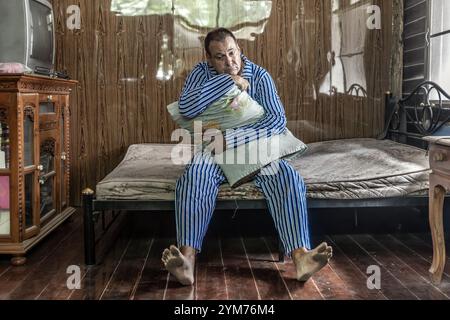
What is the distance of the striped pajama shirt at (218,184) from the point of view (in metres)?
2.69

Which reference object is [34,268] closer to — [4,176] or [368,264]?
[4,176]

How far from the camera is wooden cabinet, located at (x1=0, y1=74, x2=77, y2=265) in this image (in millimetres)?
2830

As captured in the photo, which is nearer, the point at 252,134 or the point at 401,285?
the point at 401,285

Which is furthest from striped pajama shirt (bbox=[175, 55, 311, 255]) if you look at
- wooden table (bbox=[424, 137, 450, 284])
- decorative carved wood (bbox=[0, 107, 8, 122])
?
decorative carved wood (bbox=[0, 107, 8, 122])

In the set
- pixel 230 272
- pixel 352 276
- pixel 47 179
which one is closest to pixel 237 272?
pixel 230 272

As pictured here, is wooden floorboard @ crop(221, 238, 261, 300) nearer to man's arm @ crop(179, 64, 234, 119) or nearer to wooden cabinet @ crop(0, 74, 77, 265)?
man's arm @ crop(179, 64, 234, 119)

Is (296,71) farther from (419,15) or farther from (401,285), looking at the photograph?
(401,285)

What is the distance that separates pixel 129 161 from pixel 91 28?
122cm

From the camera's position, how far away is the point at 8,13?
3.16 meters

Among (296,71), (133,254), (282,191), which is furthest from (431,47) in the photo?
(133,254)

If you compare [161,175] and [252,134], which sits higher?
[252,134]

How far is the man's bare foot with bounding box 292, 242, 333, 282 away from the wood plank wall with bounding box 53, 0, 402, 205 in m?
1.87

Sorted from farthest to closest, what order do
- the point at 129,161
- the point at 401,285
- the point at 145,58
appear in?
the point at 145,58 < the point at 129,161 < the point at 401,285

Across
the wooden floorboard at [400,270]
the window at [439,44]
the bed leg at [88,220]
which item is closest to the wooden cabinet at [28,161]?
the bed leg at [88,220]
